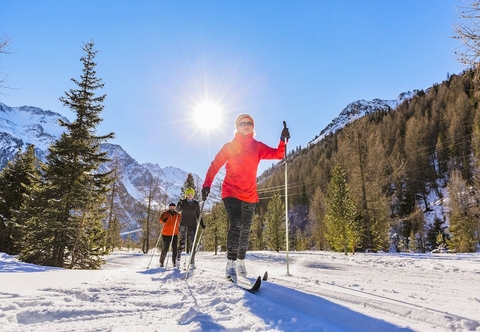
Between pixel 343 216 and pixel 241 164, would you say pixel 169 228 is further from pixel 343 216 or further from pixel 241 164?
pixel 343 216

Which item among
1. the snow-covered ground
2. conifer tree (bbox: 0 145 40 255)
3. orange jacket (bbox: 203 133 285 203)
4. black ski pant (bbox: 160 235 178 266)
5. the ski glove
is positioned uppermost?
conifer tree (bbox: 0 145 40 255)

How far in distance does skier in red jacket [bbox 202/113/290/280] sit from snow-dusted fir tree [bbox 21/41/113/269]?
1259 centimetres

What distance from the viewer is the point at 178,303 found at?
96.7 inches

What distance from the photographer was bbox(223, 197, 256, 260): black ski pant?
154 inches

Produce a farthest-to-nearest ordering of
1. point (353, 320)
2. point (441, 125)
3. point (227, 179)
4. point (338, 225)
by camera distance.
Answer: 1. point (441, 125)
2. point (338, 225)
3. point (227, 179)
4. point (353, 320)

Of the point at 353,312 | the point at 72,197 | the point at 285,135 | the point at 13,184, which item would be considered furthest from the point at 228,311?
the point at 13,184

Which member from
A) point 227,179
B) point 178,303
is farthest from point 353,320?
point 227,179

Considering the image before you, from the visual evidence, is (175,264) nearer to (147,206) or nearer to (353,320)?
(353,320)

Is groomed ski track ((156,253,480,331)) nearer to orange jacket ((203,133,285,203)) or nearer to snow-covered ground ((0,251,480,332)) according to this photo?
snow-covered ground ((0,251,480,332))

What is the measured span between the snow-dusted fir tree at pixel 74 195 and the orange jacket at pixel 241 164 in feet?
41.4

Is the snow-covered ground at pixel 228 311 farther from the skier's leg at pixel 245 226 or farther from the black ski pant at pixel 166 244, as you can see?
the black ski pant at pixel 166 244

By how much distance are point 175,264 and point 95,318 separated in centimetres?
656

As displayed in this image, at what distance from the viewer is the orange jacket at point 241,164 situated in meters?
4.02

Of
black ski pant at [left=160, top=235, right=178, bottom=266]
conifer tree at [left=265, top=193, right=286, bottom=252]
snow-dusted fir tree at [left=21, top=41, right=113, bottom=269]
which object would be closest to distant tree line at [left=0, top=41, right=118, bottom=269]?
snow-dusted fir tree at [left=21, top=41, right=113, bottom=269]
